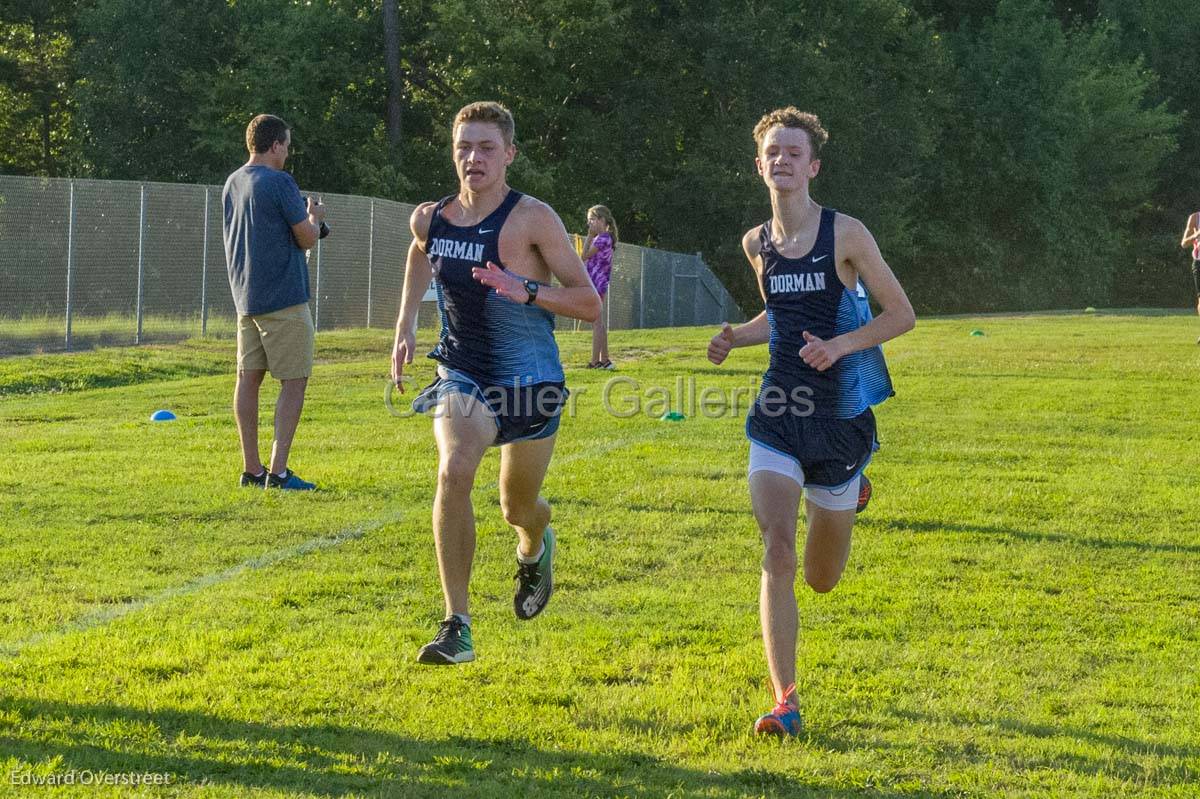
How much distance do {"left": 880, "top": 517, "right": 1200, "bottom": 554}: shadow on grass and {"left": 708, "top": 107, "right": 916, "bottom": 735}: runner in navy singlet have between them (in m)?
3.30

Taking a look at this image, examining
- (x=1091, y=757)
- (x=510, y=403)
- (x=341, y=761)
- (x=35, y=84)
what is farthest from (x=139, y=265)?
(x=35, y=84)

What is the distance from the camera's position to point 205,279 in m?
23.0

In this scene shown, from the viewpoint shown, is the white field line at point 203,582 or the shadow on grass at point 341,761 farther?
the white field line at point 203,582

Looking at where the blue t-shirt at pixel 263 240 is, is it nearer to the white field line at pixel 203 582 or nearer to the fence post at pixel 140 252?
the white field line at pixel 203 582

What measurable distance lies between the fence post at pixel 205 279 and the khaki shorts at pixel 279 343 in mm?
13458

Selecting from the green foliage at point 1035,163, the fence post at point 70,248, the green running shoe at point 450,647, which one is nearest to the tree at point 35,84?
the fence post at point 70,248

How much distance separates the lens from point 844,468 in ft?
17.7

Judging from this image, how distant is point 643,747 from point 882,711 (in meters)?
0.93

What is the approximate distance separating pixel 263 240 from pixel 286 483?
1557 mm

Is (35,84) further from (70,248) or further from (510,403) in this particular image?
(510,403)

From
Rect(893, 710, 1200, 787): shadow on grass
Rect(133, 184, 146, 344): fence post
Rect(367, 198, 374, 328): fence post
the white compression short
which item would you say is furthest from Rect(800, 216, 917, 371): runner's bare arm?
Rect(367, 198, 374, 328): fence post

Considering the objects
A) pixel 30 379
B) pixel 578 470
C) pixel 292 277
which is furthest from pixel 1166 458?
pixel 30 379

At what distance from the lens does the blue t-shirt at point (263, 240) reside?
9.53 meters

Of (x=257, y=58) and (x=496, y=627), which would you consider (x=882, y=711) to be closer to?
(x=496, y=627)
